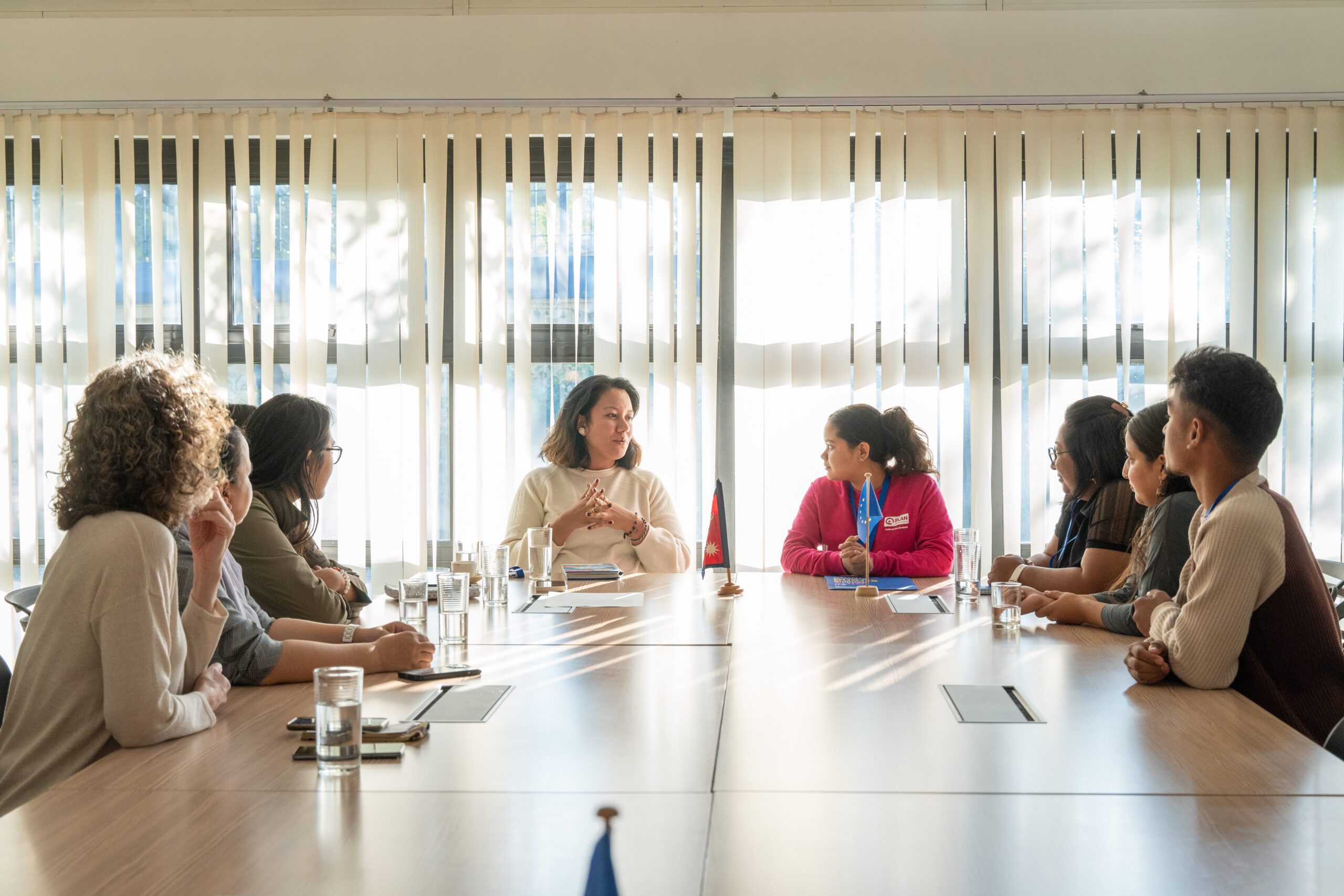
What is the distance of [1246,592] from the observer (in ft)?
6.79

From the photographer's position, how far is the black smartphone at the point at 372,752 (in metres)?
1.63

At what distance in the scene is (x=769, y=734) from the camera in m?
1.78

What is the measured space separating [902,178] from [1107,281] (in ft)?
3.25

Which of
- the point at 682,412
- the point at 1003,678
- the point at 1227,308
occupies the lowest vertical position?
the point at 1003,678

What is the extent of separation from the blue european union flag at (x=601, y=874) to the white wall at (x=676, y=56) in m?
4.19

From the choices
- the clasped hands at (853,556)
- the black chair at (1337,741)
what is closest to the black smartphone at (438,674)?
the black chair at (1337,741)

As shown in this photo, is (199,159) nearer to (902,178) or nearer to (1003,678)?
(902,178)

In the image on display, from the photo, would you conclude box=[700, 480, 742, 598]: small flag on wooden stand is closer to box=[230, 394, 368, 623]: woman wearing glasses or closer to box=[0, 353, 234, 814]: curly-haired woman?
box=[230, 394, 368, 623]: woman wearing glasses

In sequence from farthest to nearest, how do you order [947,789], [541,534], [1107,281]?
1. [1107,281]
2. [541,534]
3. [947,789]

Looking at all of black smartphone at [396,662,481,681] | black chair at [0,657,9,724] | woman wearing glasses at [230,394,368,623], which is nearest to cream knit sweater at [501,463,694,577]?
woman wearing glasses at [230,394,368,623]

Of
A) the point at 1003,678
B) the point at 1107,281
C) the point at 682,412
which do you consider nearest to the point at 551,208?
the point at 682,412

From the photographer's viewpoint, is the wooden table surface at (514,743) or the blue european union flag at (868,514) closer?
the wooden table surface at (514,743)

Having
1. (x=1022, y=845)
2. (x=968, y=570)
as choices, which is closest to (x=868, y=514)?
(x=968, y=570)

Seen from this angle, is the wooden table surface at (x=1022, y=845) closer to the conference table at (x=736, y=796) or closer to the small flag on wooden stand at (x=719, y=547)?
the conference table at (x=736, y=796)
